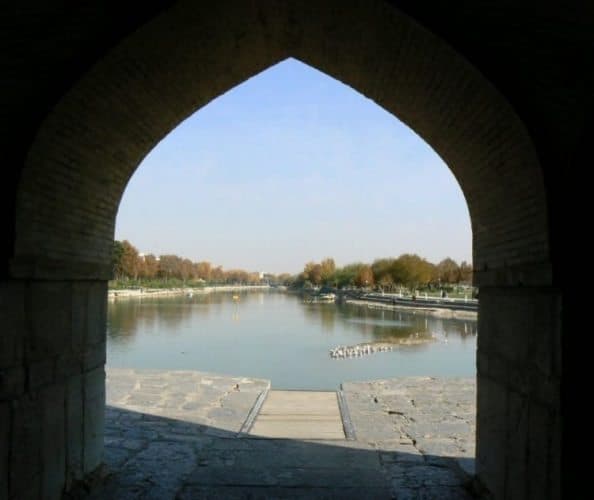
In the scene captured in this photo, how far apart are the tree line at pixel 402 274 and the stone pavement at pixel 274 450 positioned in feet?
156

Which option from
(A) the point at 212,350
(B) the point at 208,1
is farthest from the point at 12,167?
(A) the point at 212,350

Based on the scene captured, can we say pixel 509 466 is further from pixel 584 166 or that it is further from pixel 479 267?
pixel 584 166

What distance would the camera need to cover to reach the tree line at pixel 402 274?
222 feet

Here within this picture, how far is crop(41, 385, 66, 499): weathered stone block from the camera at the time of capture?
5098 millimetres

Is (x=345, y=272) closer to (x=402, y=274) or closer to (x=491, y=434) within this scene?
(x=402, y=274)

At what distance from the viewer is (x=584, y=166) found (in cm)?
454

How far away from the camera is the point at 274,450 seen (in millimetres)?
7250

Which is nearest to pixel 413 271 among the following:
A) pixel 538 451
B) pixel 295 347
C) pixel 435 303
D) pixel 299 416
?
pixel 435 303

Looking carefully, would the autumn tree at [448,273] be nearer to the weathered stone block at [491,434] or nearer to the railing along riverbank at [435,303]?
the railing along riverbank at [435,303]

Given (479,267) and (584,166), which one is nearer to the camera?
(584,166)

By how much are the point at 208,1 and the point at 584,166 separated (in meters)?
3.19

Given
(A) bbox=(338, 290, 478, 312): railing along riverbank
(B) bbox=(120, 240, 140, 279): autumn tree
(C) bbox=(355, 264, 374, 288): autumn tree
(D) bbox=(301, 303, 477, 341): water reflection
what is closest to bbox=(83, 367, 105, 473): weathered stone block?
(D) bbox=(301, 303, 477, 341): water reflection

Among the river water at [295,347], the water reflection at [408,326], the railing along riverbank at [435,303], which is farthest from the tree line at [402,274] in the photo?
the river water at [295,347]

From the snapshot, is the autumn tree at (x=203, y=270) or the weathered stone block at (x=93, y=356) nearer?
the weathered stone block at (x=93, y=356)
